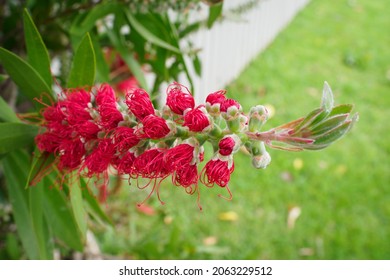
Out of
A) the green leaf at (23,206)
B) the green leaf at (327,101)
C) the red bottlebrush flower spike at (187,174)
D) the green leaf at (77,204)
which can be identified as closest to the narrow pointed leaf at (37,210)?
the green leaf at (23,206)

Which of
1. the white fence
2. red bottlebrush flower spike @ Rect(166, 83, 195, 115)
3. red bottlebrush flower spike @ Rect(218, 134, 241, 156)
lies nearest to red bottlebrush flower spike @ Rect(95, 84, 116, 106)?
red bottlebrush flower spike @ Rect(166, 83, 195, 115)

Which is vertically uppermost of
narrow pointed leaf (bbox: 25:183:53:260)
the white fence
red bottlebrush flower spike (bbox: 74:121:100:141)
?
red bottlebrush flower spike (bbox: 74:121:100:141)

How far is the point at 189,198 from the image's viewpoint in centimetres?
292

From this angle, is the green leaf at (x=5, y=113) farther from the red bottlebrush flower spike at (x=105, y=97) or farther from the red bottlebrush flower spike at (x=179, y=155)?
the red bottlebrush flower spike at (x=179, y=155)

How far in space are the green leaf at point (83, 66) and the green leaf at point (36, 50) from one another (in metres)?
0.05

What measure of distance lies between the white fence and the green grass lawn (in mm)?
166

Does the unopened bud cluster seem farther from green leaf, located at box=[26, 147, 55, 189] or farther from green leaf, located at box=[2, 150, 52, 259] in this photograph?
green leaf, located at box=[2, 150, 52, 259]

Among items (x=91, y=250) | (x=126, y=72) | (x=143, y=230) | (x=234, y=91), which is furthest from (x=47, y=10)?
(x=234, y=91)

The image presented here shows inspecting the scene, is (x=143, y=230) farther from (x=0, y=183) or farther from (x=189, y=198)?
(x=0, y=183)

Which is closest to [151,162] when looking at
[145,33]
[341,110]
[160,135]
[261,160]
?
[160,135]

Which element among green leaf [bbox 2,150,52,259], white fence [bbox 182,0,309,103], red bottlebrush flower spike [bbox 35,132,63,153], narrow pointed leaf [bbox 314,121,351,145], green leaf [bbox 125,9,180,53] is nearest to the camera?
narrow pointed leaf [bbox 314,121,351,145]

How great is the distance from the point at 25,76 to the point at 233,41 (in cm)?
322

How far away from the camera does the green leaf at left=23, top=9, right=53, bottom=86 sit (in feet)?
2.85

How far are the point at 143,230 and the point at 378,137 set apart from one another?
1.88 m
